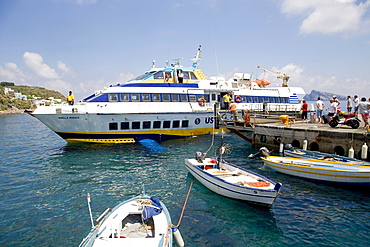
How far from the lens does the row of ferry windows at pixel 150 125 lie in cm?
2239

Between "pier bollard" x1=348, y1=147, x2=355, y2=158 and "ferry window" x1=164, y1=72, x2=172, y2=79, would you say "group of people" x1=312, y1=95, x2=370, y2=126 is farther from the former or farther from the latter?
"ferry window" x1=164, y1=72, x2=172, y2=79

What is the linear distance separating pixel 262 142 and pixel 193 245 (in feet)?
49.6

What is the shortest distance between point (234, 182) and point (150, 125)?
13.8 m

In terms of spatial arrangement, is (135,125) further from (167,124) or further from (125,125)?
(167,124)

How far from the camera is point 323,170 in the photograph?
1256 centimetres

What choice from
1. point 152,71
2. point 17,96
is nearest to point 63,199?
point 152,71

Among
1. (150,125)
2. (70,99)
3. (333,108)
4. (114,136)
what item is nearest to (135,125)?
(150,125)

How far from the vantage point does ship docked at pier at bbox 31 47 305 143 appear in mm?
21344

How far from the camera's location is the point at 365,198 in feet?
36.3

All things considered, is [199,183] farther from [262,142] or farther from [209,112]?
[209,112]

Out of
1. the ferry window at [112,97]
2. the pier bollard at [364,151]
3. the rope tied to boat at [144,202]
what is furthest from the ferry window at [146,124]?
the pier bollard at [364,151]

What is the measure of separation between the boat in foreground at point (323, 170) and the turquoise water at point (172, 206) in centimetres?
46

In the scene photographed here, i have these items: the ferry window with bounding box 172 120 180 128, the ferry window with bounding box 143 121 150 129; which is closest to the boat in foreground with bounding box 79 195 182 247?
the ferry window with bounding box 143 121 150 129

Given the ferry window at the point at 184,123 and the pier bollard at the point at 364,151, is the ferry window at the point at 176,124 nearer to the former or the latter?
the ferry window at the point at 184,123
